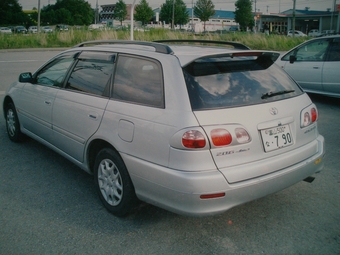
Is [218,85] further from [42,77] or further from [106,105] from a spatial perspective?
[42,77]

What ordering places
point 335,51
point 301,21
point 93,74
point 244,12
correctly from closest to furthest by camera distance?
point 93,74
point 335,51
point 244,12
point 301,21

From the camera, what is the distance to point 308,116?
11.7ft

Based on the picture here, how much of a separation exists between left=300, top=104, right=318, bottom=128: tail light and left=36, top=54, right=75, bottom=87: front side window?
2657 millimetres

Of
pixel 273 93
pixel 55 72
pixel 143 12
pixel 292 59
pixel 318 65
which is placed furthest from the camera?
pixel 143 12

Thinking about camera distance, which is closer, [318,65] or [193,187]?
[193,187]

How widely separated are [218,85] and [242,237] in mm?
1308

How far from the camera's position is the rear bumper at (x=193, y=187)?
9.26ft

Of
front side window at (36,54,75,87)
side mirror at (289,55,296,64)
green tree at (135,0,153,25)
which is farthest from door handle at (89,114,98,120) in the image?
green tree at (135,0,153,25)

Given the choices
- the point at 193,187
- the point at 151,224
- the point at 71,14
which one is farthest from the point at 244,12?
the point at 193,187

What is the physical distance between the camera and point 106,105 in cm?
359

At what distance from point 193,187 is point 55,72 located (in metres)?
2.89

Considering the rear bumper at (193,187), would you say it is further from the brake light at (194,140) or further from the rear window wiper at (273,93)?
the rear window wiper at (273,93)

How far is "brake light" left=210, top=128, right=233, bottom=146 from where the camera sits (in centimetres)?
288

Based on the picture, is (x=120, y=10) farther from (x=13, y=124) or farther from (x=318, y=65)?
(x=13, y=124)
